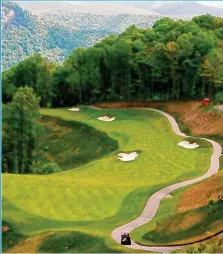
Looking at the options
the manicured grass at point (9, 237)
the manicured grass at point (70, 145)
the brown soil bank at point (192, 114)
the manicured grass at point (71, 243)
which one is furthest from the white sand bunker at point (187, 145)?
the manicured grass at point (71, 243)

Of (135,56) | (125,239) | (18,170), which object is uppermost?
(135,56)

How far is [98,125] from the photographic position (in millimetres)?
72250

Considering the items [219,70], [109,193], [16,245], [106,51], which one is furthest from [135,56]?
[16,245]

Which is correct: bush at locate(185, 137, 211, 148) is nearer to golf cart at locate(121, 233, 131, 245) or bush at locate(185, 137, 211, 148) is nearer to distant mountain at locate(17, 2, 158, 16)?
golf cart at locate(121, 233, 131, 245)

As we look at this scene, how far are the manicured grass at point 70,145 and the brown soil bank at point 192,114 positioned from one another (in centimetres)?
1080

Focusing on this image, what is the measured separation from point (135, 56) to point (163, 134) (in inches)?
929

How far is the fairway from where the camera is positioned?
120ft

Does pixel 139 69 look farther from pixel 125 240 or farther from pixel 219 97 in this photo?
pixel 125 240

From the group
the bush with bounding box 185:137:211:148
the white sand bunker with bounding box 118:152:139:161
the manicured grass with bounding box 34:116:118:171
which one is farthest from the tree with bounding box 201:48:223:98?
the white sand bunker with bounding box 118:152:139:161

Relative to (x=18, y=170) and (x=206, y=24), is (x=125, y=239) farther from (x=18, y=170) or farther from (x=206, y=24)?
(x=206, y=24)

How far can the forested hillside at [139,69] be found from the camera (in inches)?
A: 3236

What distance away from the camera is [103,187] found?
143ft

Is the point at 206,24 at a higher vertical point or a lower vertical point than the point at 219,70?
higher

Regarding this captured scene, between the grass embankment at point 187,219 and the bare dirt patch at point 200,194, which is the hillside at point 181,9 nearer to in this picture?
the grass embankment at point 187,219
